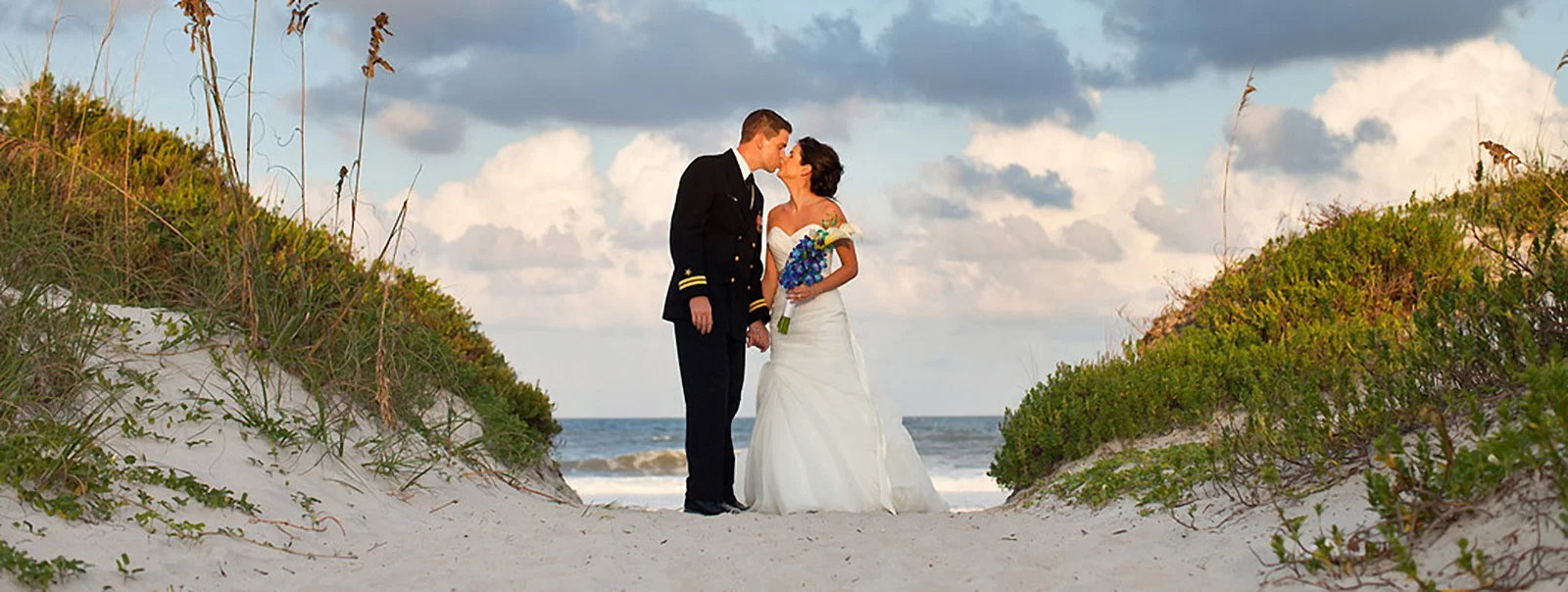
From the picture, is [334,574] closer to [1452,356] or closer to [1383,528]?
[1383,528]

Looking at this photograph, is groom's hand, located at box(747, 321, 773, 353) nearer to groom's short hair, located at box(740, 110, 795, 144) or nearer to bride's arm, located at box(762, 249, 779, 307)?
bride's arm, located at box(762, 249, 779, 307)

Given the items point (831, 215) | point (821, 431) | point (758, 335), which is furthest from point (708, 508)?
point (831, 215)

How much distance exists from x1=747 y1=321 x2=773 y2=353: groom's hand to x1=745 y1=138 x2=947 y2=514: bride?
126 millimetres

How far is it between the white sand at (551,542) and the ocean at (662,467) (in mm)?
1770

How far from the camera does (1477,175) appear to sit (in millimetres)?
6758

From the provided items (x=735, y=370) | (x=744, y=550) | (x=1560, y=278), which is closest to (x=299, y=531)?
(x=744, y=550)

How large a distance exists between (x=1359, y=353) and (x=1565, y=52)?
9.46 ft

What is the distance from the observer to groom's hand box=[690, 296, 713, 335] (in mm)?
6867

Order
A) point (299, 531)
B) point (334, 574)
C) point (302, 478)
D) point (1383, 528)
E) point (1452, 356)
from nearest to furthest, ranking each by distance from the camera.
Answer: point (1383, 528) → point (334, 574) → point (1452, 356) → point (299, 531) → point (302, 478)

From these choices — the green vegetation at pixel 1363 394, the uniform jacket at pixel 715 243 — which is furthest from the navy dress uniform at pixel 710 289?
the green vegetation at pixel 1363 394

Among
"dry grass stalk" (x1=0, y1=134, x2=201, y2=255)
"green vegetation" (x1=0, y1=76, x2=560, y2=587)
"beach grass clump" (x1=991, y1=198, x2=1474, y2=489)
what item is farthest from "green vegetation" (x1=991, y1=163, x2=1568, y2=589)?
"dry grass stalk" (x1=0, y1=134, x2=201, y2=255)

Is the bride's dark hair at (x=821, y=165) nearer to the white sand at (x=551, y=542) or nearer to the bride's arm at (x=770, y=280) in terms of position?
the bride's arm at (x=770, y=280)

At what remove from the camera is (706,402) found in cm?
712

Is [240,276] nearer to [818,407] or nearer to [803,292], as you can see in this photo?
[803,292]
